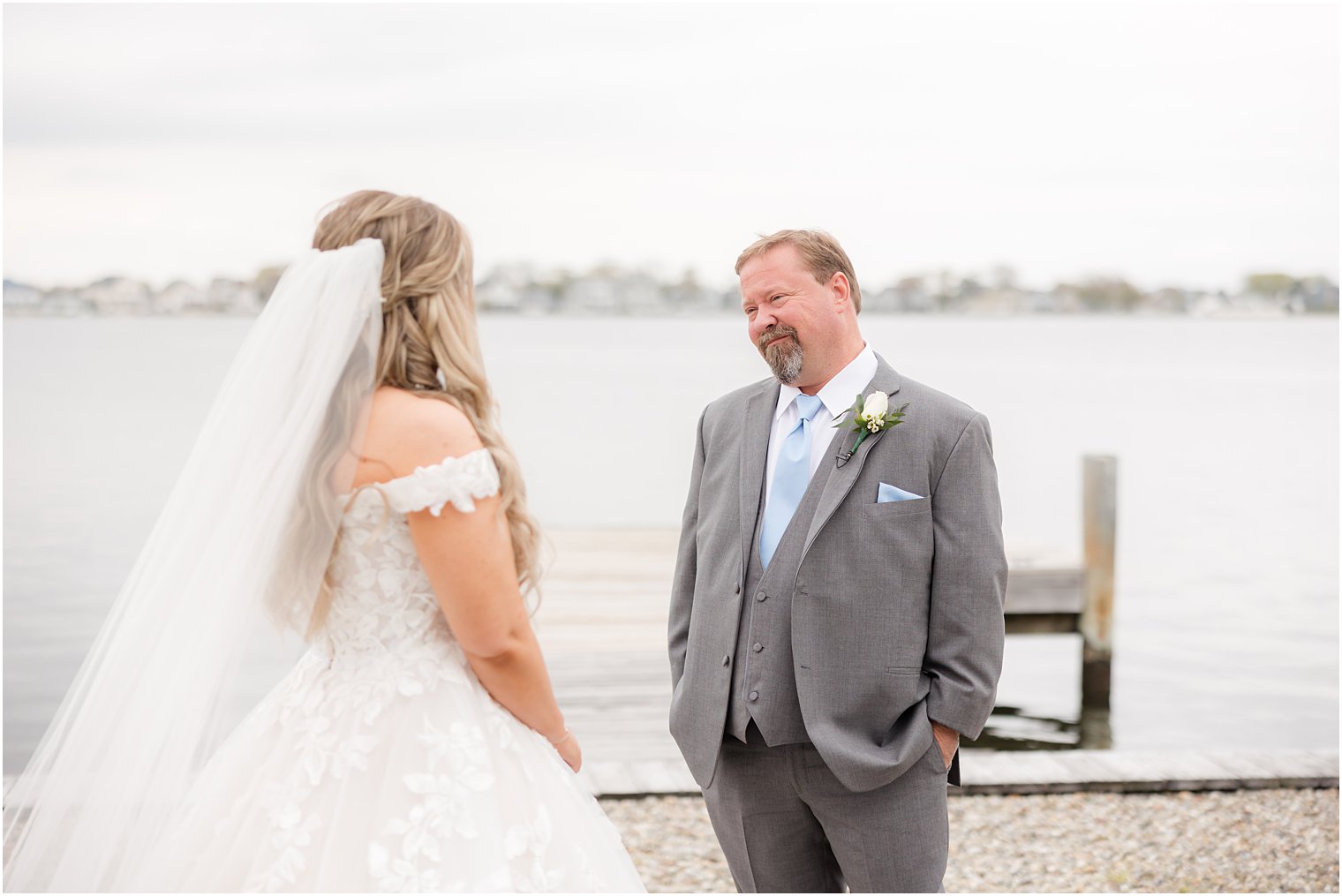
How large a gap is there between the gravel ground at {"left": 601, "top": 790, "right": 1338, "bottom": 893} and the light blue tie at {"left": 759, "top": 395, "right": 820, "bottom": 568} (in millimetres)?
1929

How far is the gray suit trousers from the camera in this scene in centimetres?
248

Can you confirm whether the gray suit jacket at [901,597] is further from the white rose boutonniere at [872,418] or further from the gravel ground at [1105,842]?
the gravel ground at [1105,842]

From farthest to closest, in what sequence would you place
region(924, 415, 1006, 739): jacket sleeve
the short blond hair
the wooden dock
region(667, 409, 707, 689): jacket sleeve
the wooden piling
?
the wooden piling
the wooden dock
region(667, 409, 707, 689): jacket sleeve
the short blond hair
region(924, 415, 1006, 739): jacket sleeve

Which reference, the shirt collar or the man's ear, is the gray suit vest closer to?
the shirt collar

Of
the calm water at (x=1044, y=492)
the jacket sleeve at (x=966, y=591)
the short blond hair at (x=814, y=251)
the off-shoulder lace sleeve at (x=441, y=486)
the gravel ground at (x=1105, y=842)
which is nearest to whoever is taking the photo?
the off-shoulder lace sleeve at (x=441, y=486)

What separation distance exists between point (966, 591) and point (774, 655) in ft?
1.40

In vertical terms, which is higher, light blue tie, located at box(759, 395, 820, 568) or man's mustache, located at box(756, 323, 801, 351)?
man's mustache, located at box(756, 323, 801, 351)

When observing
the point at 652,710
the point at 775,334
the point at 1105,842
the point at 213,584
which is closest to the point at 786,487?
the point at 775,334

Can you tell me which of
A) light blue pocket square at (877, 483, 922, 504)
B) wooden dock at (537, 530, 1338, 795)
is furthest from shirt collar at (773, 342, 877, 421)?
wooden dock at (537, 530, 1338, 795)

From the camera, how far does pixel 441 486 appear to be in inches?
77.9

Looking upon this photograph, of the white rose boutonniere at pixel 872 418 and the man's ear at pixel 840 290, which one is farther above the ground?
the man's ear at pixel 840 290

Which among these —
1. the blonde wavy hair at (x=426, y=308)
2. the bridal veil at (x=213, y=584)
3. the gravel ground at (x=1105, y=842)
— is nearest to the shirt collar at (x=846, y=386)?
the blonde wavy hair at (x=426, y=308)

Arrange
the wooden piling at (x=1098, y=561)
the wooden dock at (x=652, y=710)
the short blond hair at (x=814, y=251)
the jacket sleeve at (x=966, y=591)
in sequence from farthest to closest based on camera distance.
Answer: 1. the wooden piling at (x=1098, y=561)
2. the wooden dock at (x=652, y=710)
3. the short blond hair at (x=814, y=251)
4. the jacket sleeve at (x=966, y=591)

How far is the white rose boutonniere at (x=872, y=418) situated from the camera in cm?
251
